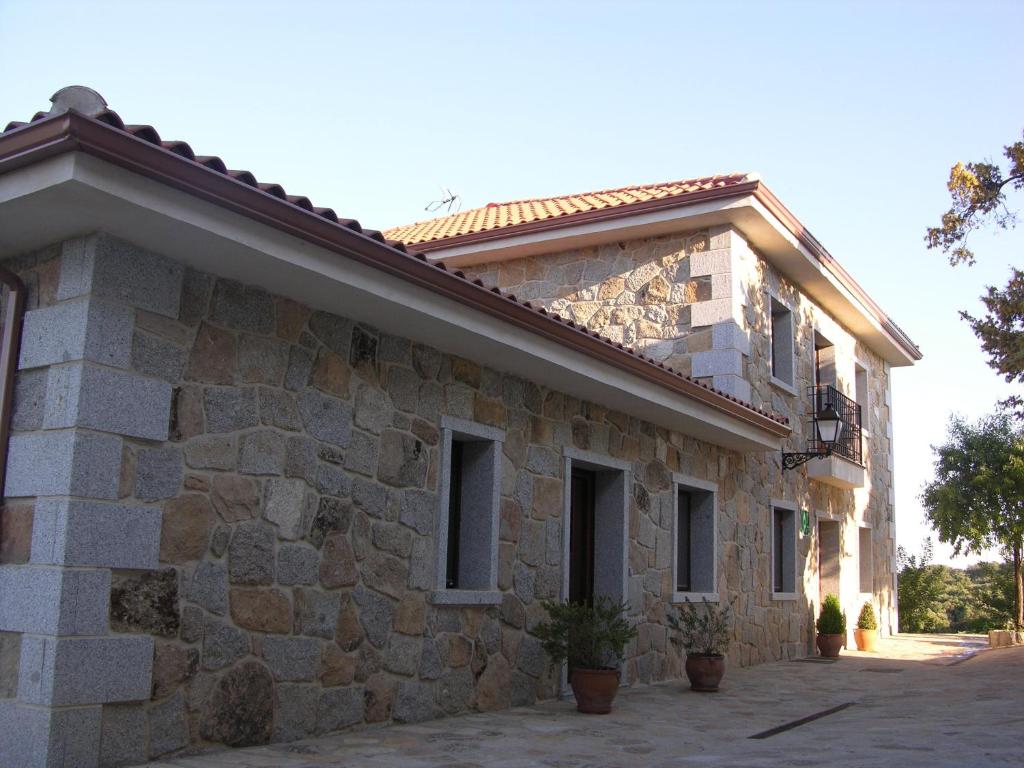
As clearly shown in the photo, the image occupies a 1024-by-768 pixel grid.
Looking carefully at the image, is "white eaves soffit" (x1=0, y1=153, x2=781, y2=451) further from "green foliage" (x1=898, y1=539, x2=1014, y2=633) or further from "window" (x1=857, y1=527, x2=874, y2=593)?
"green foliage" (x1=898, y1=539, x2=1014, y2=633)

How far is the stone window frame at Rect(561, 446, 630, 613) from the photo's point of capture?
837cm

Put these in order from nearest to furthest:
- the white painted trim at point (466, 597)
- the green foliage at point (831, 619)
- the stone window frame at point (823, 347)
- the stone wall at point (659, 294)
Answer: the white painted trim at point (466, 597) < the stone wall at point (659, 294) < the green foliage at point (831, 619) < the stone window frame at point (823, 347)

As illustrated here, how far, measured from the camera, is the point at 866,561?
17.7 m

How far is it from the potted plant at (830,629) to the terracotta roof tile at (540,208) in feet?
20.0

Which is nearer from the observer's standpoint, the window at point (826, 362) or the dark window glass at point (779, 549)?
the dark window glass at point (779, 549)

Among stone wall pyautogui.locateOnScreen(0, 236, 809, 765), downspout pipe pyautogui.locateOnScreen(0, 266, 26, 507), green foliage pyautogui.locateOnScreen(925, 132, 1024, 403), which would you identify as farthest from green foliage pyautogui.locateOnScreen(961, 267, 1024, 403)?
downspout pipe pyautogui.locateOnScreen(0, 266, 26, 507)

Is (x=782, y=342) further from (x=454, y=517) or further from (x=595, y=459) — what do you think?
(x=454, y=517)

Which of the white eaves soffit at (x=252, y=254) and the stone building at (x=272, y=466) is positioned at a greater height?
the white eaves soffit at (x=252, y=254)

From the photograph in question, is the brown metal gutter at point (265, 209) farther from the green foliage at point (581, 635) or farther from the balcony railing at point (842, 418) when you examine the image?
the balcony railing at point (842, 418)

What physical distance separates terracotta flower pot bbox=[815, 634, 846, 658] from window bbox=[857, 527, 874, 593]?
13.0 ft

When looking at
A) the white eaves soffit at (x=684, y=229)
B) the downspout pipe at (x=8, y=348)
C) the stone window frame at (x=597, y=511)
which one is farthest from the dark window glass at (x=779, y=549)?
the downspout pipe at (x=8, y=348)

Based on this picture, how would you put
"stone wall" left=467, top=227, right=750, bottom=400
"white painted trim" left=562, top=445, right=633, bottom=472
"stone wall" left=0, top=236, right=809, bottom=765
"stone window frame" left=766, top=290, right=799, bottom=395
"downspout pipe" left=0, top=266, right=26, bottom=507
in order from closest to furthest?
"stone wall" left=0, top=236, right=809, bottom=765 → "downspout pipe" left=0, top=266, right=26, bottom=507 → "white painted trim" left=562, top=445, right=633, bottom=472 → "stone wall" left=467, top=227, right=750, bottom=400 → "stone window frame" left=766, top=290, right=799, bottom=395

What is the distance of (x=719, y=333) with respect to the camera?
12.1 m

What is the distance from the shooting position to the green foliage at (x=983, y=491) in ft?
63.5
